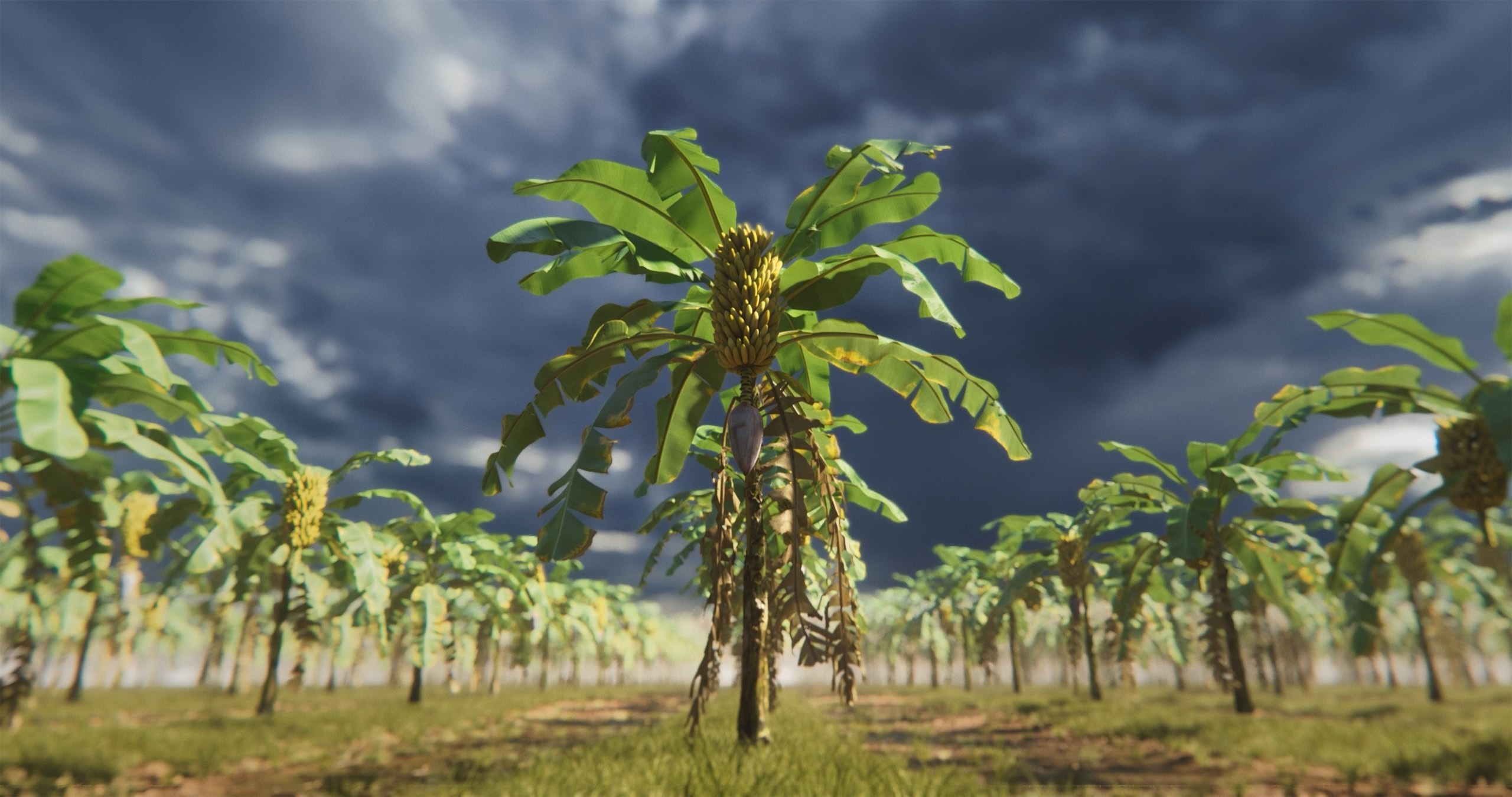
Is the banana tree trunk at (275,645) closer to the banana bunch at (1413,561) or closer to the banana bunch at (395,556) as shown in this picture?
the banana bunch at (395,556)

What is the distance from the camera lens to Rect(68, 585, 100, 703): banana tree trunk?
15.6m

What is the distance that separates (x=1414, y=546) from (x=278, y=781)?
23058 mm

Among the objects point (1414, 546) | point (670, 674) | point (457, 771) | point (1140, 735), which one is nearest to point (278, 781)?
point (457, 771)

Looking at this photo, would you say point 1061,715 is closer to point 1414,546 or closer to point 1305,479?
point 1305,479

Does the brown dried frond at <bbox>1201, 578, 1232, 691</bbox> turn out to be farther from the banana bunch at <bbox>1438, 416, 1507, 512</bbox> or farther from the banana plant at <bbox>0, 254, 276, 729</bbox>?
the banana plant at <bbox>0, 254, 276, 729</bbox>

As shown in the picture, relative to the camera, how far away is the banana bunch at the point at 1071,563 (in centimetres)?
1423

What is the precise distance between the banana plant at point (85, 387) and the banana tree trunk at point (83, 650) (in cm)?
1056

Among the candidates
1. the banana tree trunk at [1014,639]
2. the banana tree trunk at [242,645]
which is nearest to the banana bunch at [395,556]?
the banana tree trunk at [242,645]

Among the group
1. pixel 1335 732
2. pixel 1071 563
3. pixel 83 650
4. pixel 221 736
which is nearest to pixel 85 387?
pixel 221 736

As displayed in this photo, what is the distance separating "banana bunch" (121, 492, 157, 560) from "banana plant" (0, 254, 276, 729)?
1114 cm

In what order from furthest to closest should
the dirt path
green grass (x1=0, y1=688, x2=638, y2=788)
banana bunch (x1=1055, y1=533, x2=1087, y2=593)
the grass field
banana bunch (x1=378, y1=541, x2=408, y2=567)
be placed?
banana bunch (x1=1055, y1=533, x2=1087, y2=593), banana bunch (x1=378, y1=541, x2=408, y2=567), green grass (x1=0, y1=688, x2=638, y2=788), the dirt path, the grass field

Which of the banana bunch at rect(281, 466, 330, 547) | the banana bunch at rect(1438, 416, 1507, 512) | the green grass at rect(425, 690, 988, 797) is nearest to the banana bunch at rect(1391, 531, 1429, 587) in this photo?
the banana bunch at rect(1438, 416, 1507, 512)

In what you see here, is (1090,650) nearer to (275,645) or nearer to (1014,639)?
(1014,639)

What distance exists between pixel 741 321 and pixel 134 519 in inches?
857
